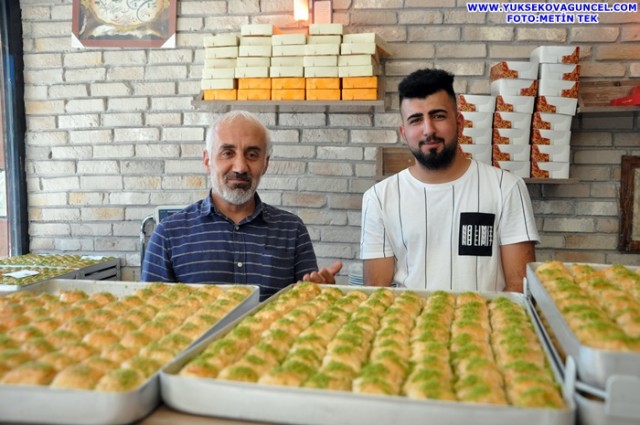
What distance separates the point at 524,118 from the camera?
274 centimetres

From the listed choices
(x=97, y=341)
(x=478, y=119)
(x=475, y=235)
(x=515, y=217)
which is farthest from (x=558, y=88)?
(x=97, y=341)

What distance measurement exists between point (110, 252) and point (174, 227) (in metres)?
1.47

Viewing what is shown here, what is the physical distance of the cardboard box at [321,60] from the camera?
9.17 feet

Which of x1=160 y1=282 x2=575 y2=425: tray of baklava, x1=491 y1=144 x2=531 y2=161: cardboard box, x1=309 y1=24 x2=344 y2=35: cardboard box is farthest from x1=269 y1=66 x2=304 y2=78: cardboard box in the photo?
x1=160 y1=282 x2=575 y2=425: tray of baklava

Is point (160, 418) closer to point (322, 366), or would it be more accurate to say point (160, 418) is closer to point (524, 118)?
point (322, 366)

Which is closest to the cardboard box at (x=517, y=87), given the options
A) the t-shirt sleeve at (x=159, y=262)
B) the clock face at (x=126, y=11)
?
the t-shirt sleeve at (x=159, y=262)

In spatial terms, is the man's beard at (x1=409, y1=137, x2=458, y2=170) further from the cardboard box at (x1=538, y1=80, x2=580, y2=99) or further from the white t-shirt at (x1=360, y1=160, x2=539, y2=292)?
the cardboard box at (x1=538, y1=80, x2=580, y2=99)

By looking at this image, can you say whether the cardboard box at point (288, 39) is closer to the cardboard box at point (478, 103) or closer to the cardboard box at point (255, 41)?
the cardboard box at point (255, 41)

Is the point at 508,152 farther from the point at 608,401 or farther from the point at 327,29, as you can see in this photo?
the point at 608,401

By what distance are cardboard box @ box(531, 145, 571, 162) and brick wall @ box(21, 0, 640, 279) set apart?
0.98 ft

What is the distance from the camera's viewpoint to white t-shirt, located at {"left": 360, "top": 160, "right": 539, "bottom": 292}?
2.12 m

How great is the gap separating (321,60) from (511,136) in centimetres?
105

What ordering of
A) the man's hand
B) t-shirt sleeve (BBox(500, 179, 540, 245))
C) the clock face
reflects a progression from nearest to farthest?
the man's hand < t-shirt sleeve (BBox(500, 179, 540, 245)) < the clock face

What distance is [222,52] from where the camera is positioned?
289cm
